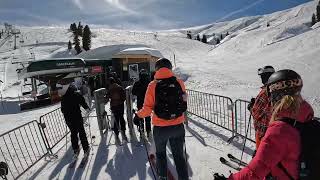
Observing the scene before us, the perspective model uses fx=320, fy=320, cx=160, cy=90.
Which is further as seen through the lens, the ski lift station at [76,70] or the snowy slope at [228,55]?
the ski lift station at [76,70]

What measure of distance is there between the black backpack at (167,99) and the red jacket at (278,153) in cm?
239

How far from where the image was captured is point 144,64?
A: 27062 millimetres

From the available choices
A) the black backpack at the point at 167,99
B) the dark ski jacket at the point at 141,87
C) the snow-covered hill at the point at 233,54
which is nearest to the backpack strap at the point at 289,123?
the black backpack at the point at 167,99

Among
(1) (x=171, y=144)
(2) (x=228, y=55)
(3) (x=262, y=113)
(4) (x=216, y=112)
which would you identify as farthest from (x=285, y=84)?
(2) (x=228, y=55)

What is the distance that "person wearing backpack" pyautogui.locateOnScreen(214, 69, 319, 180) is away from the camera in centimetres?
212

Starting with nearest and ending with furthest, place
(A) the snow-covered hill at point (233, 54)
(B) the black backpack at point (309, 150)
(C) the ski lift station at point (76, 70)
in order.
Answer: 1. (B) the black backpack at point (309, 150)
2. (A) the snow-covered hill at point (233, 54)
3. (C) the ski lift station at point (76, 70)

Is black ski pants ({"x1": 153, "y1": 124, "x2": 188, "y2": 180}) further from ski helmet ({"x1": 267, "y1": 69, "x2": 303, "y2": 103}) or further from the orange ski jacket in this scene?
ski helmet ({"x1": 267, "y1": 69, "x2": 303, "y2": 103})

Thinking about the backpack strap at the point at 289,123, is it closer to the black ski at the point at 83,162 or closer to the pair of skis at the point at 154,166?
the pair of skis at the point at 154,166

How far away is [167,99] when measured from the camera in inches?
178

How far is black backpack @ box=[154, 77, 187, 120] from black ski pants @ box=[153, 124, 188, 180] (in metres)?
0.23

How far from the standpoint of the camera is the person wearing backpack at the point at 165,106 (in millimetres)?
4520

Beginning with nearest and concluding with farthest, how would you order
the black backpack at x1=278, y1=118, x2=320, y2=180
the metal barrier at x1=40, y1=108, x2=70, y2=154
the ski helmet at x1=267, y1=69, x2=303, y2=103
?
the black backpack at x1=278, y1=118, x2=320, y2=180
the ski helmet at x1=267, y1=69, x2=303, y2=103
the metal barrier at x1=40, y1=108, x2=70, y2=154

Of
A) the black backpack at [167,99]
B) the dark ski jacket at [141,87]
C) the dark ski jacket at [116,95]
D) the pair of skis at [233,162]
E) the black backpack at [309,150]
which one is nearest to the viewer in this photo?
the black backpack at [309,150]

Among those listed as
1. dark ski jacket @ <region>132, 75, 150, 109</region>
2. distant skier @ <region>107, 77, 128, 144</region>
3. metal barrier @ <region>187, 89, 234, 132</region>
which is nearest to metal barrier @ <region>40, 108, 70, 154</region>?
distant skier @ <region>107, 77, 128, 144</region>
